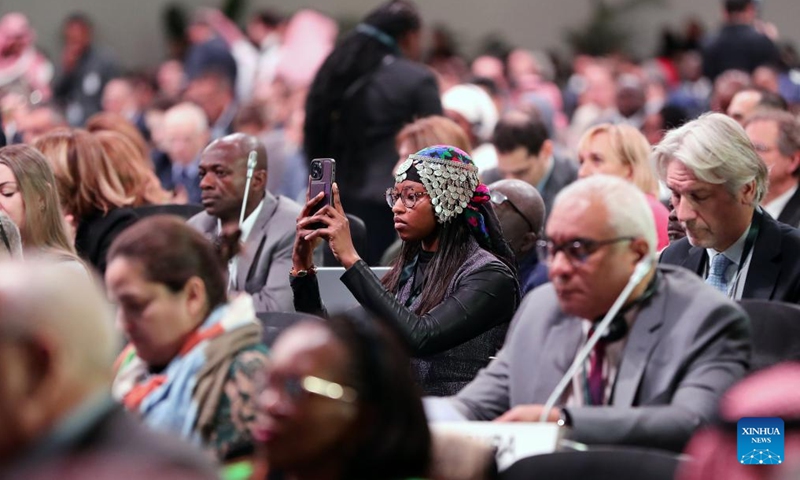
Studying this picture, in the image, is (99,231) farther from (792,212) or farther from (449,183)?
(792,212)

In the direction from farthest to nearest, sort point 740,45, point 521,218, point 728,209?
point 740,45 < point 521,218 < point 728,209

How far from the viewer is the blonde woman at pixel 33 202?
16.3 feet

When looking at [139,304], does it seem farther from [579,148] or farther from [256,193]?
[579,148]

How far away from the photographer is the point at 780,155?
614 centimetres

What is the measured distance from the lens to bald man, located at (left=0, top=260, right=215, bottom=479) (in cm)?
226

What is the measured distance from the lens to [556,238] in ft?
11.0

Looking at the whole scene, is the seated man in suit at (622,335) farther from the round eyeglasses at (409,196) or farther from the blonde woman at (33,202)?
the blonde woman at (33,202)

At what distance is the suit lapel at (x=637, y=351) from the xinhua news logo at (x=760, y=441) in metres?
0.72

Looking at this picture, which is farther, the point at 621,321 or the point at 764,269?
the point at 764,269

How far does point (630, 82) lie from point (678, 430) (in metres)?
9.40

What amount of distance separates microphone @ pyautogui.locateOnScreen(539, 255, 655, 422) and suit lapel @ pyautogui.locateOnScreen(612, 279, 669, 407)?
0.07 meters

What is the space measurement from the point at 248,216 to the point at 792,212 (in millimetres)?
2363

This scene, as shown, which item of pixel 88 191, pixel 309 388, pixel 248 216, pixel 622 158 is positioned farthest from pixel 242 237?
pixel 309 388

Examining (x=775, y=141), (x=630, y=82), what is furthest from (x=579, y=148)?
(x=630, y=82)
